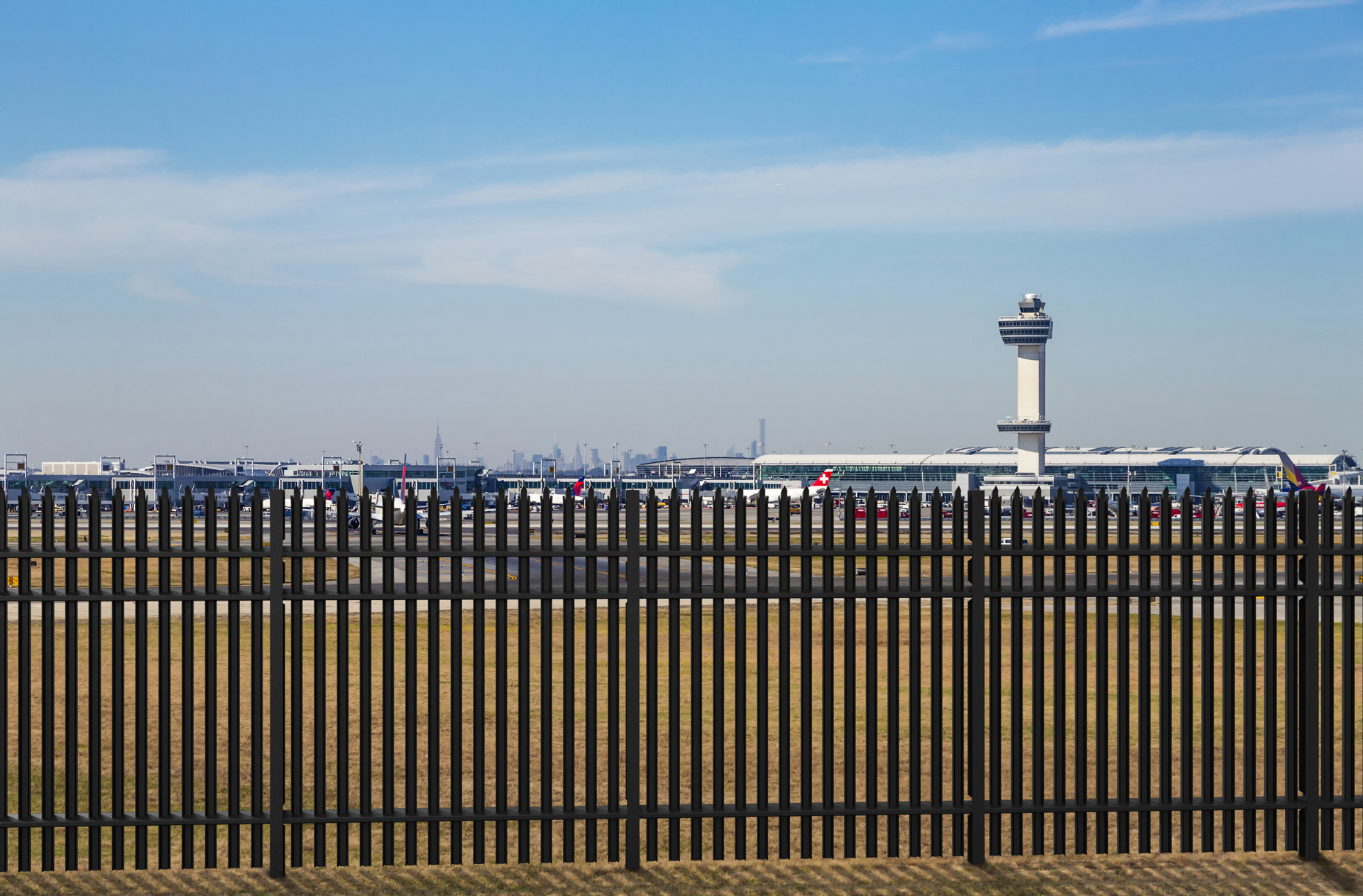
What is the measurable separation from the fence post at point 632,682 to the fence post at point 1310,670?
156 inches

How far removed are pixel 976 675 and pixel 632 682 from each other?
6.57 ft

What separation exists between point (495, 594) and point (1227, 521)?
4268 millimetres

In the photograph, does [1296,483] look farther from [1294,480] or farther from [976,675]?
[976,675]

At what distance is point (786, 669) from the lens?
7.42 metres

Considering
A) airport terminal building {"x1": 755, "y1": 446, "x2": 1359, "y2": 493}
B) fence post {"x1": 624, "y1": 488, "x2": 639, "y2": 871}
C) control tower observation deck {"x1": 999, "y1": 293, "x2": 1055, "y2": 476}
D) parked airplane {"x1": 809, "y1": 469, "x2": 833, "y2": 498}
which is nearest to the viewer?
fence post {"x1": 624, "y1": 488, "x2": 639, "y2": 871}

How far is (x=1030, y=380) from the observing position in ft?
579

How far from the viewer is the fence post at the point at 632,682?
24.1 ft

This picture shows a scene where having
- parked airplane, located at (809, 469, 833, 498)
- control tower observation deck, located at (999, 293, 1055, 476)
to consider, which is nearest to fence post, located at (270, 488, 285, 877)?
parked airplane, located at (809, 469, 833, 498)

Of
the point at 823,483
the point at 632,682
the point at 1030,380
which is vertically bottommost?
the point at 823,483

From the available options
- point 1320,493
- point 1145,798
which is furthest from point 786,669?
point 1320,493

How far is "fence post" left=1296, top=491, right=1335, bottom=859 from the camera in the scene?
25.0 feet

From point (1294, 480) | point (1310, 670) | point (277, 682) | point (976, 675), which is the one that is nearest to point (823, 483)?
point (1294, 480)

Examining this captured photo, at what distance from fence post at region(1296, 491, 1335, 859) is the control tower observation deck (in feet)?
550

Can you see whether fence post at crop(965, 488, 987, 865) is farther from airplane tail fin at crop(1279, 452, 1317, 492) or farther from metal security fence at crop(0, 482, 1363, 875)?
airplane tail fin at crop(1279, 452, 1317, 492)
